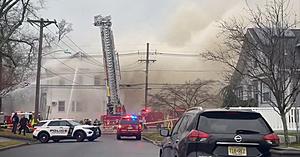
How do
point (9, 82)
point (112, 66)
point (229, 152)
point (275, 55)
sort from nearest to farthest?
1. point (229, 152)
2. point (275, 55)
3. point (9, 82)
4. point (112, 66)

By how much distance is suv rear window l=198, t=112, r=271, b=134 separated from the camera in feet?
27.2

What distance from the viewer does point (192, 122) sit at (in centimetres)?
858

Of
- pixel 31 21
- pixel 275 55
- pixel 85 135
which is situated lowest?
pixel 85 135

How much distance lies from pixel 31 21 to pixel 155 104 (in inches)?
1059

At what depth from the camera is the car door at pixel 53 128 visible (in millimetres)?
32312

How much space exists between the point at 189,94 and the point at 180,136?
47490 millimetres

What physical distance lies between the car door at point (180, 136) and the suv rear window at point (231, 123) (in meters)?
0.59

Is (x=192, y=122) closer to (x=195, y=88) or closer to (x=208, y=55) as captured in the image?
(x=208, y=55)

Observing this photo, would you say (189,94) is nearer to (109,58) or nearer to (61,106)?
(109,58)

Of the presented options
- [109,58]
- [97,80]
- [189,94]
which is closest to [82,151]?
[109,58]

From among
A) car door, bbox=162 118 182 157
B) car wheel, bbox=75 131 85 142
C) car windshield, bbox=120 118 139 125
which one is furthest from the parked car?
car door, bbox=162 118 182 157

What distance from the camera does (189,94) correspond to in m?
56.3

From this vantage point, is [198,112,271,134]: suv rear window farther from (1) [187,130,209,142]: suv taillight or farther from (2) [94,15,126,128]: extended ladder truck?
(2) [94,15,126,128]: extended ladder truck

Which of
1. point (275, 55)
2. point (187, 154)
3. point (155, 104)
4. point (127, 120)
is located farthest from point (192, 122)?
point (155, 104)
